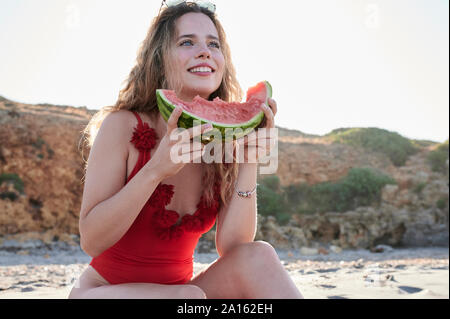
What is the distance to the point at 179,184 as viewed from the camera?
2.39m

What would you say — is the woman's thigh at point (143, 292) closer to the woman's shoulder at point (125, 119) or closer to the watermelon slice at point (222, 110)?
the watermelon slice at point (222, 110)

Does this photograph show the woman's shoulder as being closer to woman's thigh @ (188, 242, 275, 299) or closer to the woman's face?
the woman's face

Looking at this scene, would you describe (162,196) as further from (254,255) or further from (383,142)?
(383,142)

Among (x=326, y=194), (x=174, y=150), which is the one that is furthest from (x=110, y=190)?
(x=326, y=194)

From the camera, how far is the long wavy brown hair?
8.02 ft

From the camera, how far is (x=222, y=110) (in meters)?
2.29

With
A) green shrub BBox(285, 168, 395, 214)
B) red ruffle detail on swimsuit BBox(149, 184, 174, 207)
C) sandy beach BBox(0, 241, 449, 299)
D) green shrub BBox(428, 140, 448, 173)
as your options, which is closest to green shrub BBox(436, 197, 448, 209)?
green shrub BBox(285, 168, 395, 214)

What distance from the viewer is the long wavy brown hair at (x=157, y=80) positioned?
2.45 metres

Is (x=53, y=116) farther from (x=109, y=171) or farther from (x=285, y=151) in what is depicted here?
(x=109, y=171)

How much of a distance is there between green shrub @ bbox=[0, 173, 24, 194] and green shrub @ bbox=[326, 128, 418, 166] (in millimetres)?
13345

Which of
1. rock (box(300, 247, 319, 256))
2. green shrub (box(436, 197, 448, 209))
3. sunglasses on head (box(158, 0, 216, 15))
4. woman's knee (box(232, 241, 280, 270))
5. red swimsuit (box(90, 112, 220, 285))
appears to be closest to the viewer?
woman's knee (box(232, 241, 280, 270))

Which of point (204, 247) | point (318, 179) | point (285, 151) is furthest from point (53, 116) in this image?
point (318, 179)
